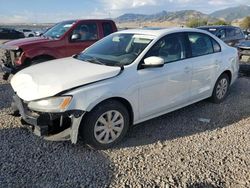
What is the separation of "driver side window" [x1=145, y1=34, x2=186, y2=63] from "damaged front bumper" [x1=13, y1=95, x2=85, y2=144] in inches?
61.3

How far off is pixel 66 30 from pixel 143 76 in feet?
14.8

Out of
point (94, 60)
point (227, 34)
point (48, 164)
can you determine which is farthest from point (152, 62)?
point (227, 34)

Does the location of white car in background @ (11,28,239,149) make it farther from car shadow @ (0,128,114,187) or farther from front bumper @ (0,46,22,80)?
front bumper @ (0,46,22,80)

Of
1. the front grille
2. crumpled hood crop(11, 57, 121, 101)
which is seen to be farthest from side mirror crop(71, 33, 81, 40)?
crumpled hood crop(11, 57, 121, 101)

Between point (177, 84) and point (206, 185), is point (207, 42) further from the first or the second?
point (206, 185)

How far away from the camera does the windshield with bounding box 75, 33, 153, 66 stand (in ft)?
14.0

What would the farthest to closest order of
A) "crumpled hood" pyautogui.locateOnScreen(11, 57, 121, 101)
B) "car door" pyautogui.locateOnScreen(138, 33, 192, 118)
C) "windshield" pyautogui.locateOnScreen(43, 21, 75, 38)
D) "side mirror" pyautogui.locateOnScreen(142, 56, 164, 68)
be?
"windshield" pyautogui.locateOnScreen(43, 21, 75, 38), "car door" pyautogui.locateOnScreen(138, 33, 192, 118), "side mirror" pyautogui.locateOnScreen(142, 56, 164, 68), "crumpled hood" pyautogui.locateOnScreen(11, 57, 121, 101)

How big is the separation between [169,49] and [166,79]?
580mm

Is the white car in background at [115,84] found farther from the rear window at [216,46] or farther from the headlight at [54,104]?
the rear window at [216,46]

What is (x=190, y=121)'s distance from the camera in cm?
498

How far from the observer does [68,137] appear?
355cm

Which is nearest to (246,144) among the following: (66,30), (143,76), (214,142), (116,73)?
(214,142)

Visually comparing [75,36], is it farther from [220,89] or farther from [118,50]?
[220,89]

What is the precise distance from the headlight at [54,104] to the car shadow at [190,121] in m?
1.06
